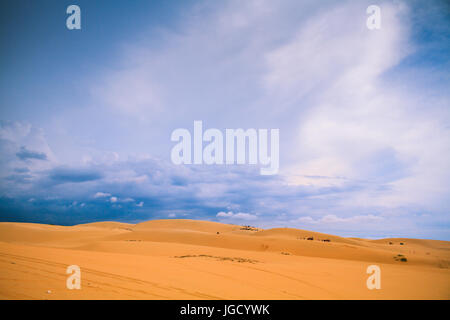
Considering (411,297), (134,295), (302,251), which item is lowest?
(302,251)

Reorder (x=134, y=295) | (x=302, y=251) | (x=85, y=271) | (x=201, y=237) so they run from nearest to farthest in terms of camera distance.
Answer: (x=134, y=295), (x=85, y=271), (x=302, y=251), (x=201, y=237)

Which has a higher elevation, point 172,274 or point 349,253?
point 172,274

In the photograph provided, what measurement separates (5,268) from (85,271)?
5.69ft

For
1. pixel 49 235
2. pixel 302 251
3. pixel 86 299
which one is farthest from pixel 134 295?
pixel 49 235

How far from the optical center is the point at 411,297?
6371mm

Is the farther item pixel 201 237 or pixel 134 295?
pixel 201 237

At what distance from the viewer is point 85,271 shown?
6.67m

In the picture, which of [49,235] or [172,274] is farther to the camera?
[49,235]
